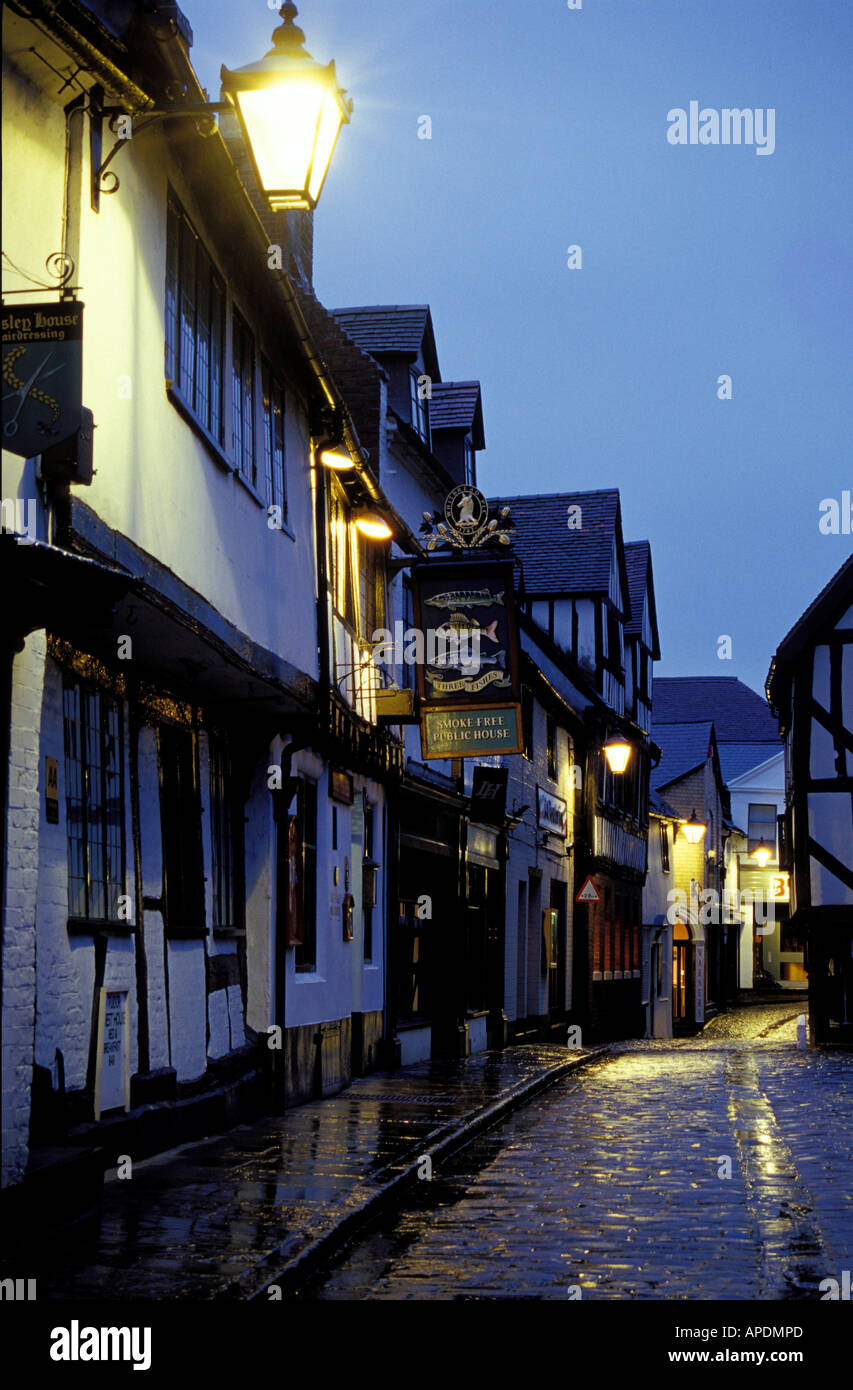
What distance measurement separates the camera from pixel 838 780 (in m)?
25.4

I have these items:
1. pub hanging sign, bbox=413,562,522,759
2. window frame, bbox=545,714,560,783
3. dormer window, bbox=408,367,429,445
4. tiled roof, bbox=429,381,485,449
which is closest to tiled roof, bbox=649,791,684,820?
window frame, bbox=545,714,560,783

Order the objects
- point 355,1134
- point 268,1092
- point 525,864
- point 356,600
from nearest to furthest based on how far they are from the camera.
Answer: point 355,1134 < point 268,1092 < point 356,600 < point 525,864

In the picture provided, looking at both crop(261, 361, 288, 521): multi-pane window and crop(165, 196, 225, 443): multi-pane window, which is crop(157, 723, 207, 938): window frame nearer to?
crop(165, 196, 225, 443): multi-pane window

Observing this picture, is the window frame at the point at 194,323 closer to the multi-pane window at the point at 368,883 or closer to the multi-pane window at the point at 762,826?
the multi-pane window at the point at 368,883

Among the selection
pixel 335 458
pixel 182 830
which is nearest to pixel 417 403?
pixel 335 458

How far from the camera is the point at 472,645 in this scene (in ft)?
57.8

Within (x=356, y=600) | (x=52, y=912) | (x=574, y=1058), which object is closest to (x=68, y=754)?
(x=52, y=912)

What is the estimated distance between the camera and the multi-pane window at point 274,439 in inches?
539

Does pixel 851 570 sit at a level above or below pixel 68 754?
above

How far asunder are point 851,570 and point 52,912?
1894cm

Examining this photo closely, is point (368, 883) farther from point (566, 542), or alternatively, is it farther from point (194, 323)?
point (566, 542)

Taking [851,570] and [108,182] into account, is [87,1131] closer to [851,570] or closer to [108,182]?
[108,182]

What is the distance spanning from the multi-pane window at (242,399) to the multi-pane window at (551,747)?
17.9m

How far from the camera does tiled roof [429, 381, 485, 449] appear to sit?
25984 millimetres
